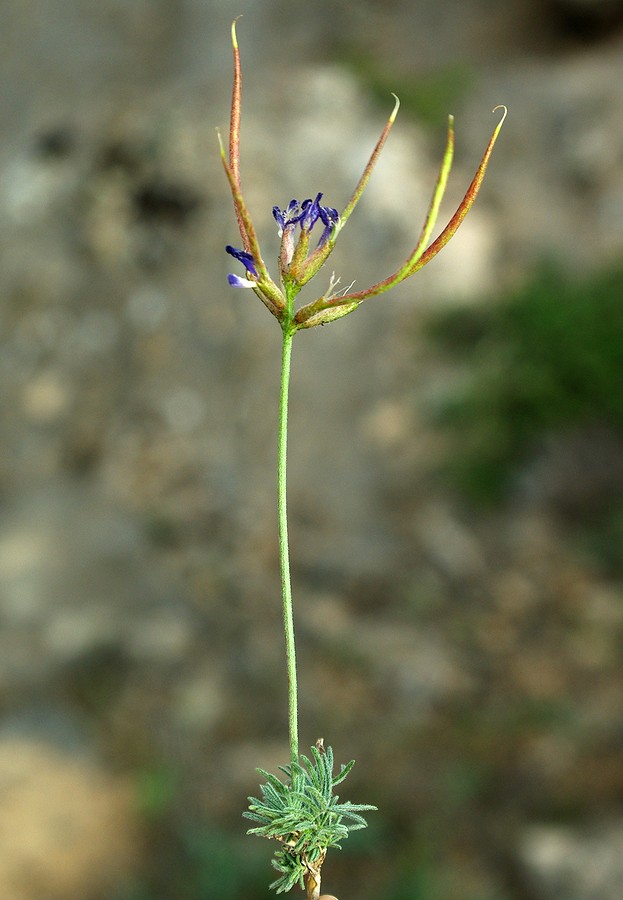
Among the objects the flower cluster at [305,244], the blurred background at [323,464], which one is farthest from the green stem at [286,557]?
the blurred background at [323,464]

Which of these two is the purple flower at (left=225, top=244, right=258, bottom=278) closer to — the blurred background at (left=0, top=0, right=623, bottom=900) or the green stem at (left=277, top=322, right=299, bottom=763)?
the green stem at (left=277, top=322, right=299, bottom=763)

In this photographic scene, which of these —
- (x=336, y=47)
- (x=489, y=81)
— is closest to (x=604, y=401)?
(x=489, y=81)

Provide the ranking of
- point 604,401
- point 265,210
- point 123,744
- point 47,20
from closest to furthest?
1. point 123,744
2. point 604,401
3. point 265,210
4. point 47,20

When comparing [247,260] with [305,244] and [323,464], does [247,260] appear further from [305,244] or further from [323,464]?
[323,464]

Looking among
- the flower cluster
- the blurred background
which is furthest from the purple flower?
the blurred background

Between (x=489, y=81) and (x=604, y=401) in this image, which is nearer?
(x=604, y=401)

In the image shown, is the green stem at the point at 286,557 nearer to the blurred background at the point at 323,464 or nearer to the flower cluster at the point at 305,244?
the flower cluster at the point at 305,244

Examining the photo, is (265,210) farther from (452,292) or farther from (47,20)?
(47,20)
